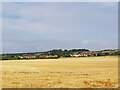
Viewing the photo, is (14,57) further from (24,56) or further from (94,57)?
(94,57)

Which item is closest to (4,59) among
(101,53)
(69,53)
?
(69,53)

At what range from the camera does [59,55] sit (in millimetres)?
66250

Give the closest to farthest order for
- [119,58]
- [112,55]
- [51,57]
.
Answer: [119,58]
[112,55]
[51,57]

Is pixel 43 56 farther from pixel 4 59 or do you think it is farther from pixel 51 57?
pixel 4 59

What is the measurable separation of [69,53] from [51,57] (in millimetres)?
5155

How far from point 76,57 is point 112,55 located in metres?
7.43

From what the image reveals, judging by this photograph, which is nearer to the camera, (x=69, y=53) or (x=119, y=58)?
(x=119, y=58)

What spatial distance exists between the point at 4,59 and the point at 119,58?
2057 cm

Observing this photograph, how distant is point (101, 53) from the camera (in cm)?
6325

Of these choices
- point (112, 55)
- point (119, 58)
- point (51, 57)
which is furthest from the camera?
point (51, 57)

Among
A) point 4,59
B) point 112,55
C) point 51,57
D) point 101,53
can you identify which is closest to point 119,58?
point 112,55

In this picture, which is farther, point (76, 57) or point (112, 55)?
point (76, 57)

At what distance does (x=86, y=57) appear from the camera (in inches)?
2379

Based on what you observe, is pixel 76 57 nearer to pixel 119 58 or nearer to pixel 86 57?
pixel 86 57
